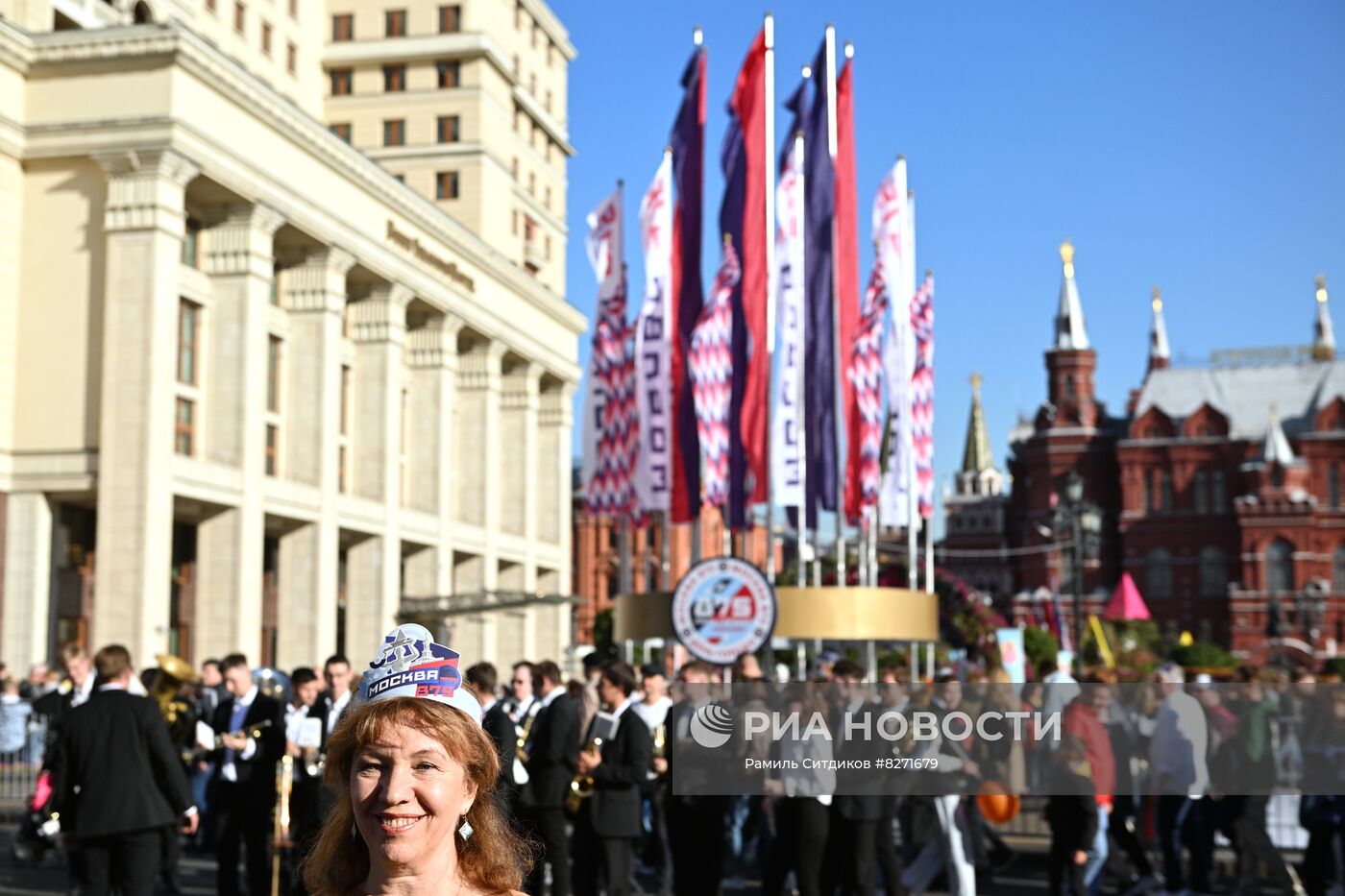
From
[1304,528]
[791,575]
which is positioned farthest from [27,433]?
[1304,528]

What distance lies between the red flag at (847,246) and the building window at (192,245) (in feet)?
67.9

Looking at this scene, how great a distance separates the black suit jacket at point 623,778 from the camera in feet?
38.8

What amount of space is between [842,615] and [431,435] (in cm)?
3178

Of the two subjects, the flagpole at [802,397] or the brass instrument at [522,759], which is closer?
the brass instrument at [522,759]

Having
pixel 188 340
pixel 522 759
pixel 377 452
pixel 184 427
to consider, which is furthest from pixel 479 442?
pixel 522 759

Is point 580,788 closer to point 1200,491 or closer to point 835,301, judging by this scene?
point 835,301

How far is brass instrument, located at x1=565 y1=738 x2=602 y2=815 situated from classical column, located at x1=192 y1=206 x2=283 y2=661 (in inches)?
1197

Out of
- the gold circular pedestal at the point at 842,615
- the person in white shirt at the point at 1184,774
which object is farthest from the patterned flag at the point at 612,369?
the person in white shirt at the point at 1184,774

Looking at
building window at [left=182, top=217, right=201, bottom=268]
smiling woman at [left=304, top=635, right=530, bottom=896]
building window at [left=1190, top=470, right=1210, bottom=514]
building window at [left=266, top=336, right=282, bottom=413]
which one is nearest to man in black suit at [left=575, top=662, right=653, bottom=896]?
smiling woman at [left=304, top=635, right=530, bottom=896]

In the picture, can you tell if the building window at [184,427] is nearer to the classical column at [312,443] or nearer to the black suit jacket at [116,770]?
the classical column at [312,443]

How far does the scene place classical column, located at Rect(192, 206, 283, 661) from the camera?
137 ft

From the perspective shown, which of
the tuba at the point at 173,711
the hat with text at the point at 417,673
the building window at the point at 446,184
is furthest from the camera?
the building window at the point at 446,184

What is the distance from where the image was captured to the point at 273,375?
48.4 m

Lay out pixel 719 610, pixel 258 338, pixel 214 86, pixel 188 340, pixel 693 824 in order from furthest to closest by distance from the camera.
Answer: pixel 188 340 < pixel 258 338 < pixel 214 86 < pixel 719 610 < pixel 693 824
